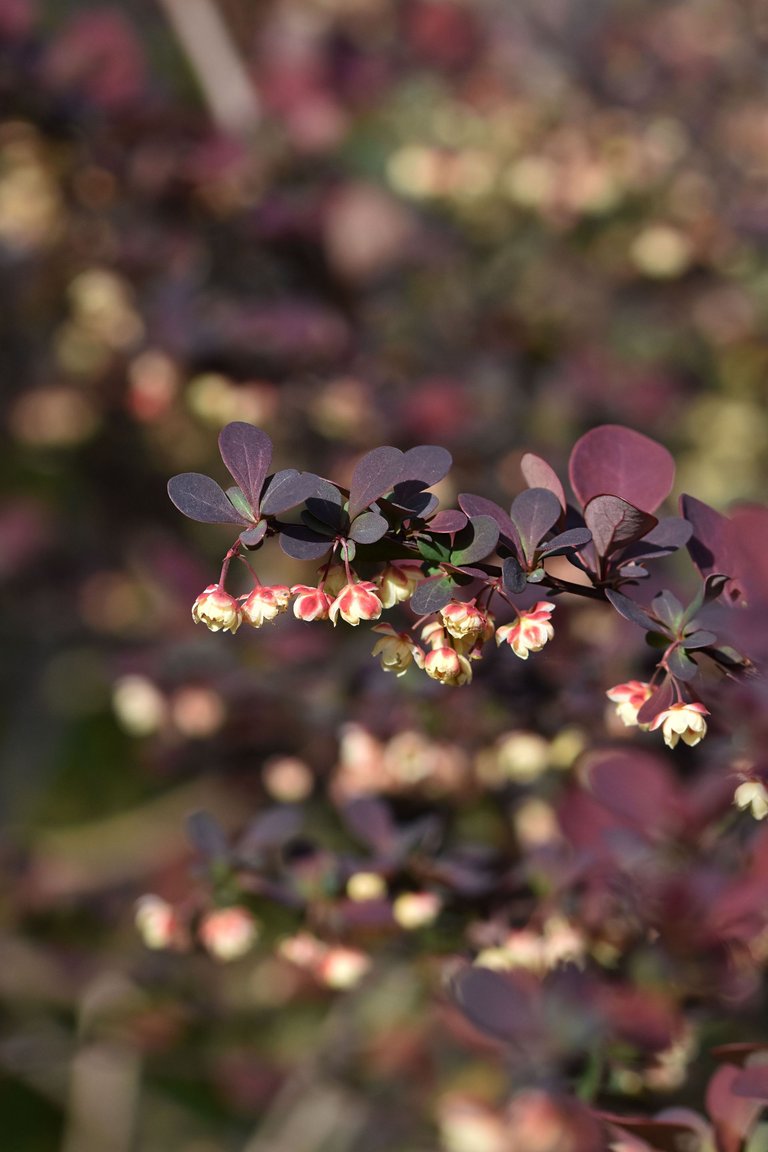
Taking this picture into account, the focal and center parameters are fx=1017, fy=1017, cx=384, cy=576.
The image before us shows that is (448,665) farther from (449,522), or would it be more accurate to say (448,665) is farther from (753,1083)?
(753,1083)

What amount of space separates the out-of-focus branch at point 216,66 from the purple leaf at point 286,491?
109 cm

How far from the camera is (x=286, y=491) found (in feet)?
1.45

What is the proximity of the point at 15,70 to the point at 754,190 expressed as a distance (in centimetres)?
100

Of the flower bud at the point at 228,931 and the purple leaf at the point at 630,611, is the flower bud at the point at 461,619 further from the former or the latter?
the flower bud at the point at 228,931

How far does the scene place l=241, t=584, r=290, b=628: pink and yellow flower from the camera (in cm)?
45

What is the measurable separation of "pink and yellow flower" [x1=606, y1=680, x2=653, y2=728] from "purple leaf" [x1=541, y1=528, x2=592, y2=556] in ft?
0.27

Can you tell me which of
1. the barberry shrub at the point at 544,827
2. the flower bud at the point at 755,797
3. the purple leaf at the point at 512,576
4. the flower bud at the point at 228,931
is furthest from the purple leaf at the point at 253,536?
the flower bud at the point at 228,931

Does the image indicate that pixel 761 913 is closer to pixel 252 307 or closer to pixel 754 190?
pixel 252 307

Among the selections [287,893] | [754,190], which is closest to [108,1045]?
[287,893]

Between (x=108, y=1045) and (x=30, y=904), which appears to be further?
(x=30, y=904)

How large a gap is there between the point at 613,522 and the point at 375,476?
108mm

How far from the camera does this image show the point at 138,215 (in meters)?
1.29

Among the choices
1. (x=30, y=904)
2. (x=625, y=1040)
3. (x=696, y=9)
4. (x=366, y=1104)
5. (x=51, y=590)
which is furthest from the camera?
(x=696, y=9)

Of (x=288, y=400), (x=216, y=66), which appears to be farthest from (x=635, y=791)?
(x=216, y=66)
